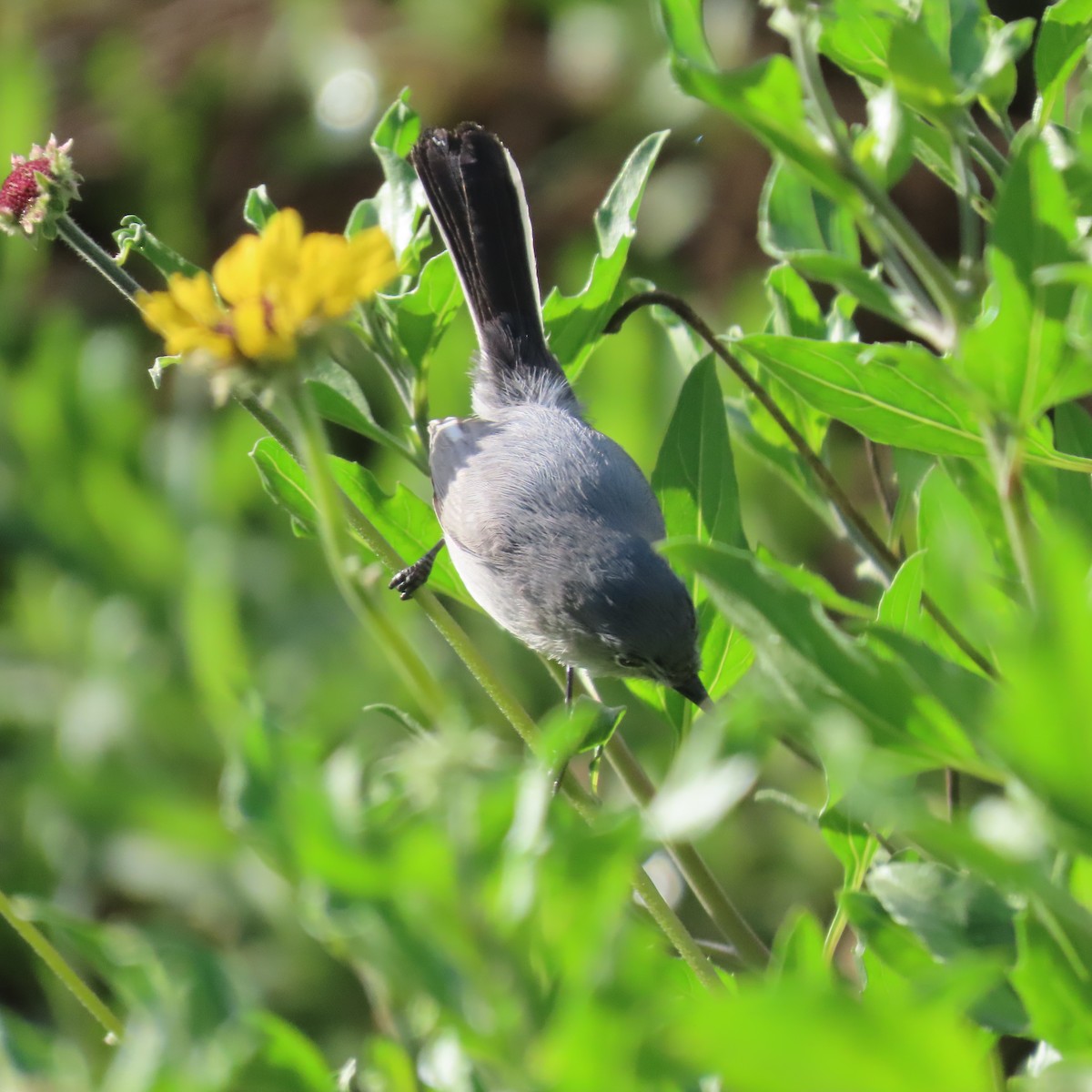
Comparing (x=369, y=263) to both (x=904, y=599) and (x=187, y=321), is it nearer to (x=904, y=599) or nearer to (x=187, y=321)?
(x=187, y=321)

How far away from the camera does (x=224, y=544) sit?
6.91ft

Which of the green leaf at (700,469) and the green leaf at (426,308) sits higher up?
the green leaf at (426,308)

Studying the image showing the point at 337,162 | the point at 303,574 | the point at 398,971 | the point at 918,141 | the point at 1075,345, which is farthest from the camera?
the point at 337,162

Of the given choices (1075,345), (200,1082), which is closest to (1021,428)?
(1075,345)

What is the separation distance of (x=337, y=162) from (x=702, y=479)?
2.56 meters

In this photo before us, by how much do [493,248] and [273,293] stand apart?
0.75 m

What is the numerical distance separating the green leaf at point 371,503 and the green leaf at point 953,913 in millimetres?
380

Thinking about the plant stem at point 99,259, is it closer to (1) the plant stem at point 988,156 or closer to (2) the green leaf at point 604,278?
(2) the green leaf at point 604,278

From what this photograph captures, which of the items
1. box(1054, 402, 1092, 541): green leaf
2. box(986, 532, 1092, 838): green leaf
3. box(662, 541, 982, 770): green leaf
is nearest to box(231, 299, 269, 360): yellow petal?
box(662, 541, 982, 770): green leaf

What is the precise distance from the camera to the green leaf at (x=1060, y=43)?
0.60 metres

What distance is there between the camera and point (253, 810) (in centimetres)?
37

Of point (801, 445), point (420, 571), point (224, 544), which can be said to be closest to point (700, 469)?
point (801, 445)

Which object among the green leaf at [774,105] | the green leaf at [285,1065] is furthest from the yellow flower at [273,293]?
the green leaf at [285,1065]

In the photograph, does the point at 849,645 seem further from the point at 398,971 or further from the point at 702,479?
the point at 702,479
